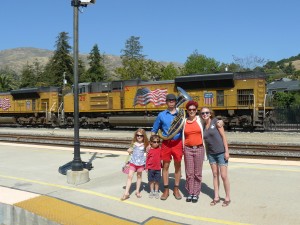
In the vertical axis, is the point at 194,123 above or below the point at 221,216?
above

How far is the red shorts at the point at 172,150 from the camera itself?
19.1 ft

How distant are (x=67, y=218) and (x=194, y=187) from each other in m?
2.15

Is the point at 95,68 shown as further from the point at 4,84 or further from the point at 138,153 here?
the point at 138,153

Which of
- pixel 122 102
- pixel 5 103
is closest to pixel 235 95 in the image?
pixel 122 102

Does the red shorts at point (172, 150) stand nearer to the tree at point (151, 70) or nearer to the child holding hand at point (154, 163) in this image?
the child holding hand at point (154, 163)

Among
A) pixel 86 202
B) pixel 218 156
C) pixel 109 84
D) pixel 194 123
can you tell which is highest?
pixel 109 84

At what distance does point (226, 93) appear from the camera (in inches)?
778

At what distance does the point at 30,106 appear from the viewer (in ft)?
99.8

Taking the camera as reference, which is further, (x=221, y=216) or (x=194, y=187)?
(x=194, y=187)

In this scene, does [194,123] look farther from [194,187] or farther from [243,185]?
[243,185]

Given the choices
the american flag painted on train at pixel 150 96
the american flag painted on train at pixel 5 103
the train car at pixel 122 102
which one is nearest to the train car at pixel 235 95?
the american flag painted on train at pixel 150 96

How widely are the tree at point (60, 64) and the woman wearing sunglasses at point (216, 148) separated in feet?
242

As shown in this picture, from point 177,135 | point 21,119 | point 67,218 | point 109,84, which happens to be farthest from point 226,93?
point 21,119

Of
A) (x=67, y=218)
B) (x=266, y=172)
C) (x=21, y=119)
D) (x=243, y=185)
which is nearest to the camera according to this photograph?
(x=67, y=218)
